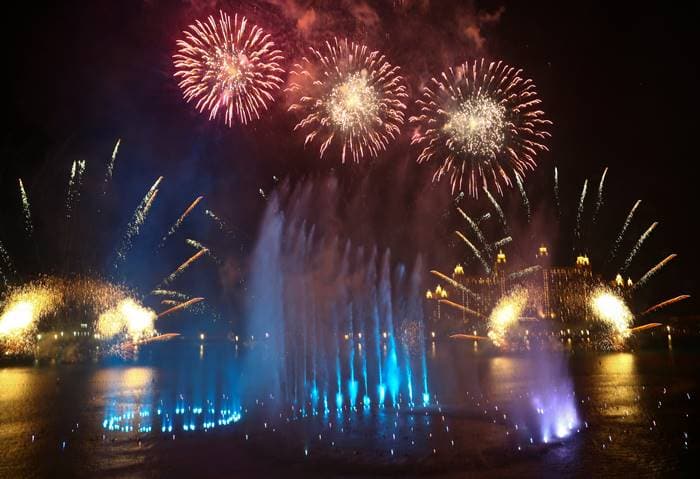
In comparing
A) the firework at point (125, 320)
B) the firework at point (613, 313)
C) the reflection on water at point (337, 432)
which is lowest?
the reflection on water at point (337, 432)

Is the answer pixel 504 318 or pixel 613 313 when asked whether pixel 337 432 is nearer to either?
pixel 613 313

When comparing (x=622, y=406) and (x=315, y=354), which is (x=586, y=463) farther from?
(x=315, y=354)

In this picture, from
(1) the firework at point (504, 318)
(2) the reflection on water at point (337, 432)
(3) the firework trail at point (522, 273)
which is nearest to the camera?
(2) the reflection on water at point (337, 432)

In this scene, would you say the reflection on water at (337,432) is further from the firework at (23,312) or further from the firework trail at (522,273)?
the firework trail at (522,273)

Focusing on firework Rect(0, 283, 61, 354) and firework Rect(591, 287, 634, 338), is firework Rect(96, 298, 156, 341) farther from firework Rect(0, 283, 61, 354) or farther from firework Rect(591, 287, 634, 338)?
firework Rect(591, 287, 634, 338)

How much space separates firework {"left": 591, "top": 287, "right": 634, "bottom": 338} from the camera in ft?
219

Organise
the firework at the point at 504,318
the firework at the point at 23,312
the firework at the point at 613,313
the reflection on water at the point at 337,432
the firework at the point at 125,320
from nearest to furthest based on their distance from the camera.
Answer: the reflection on water at the point at 337,432
the firework at the point at 23,312
the firework at the point at 125,320
the firework at the point at 613,313
the firework at the point at 504,318

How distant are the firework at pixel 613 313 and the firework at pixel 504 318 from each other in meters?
11.3

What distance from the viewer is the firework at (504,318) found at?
74062 millimetres

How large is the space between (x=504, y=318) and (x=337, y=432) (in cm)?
6169

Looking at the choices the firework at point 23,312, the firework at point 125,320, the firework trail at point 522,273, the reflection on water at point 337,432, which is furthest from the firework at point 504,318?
the firework at point 23,312

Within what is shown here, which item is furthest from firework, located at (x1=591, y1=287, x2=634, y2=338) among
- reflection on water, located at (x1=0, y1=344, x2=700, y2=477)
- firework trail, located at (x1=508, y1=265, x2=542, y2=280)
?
reflection on water, located at (x1=0, y1=344, x2=700, y2=477)

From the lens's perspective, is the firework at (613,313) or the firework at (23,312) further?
the firework at (613,313)

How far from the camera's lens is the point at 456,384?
34.2 metres
